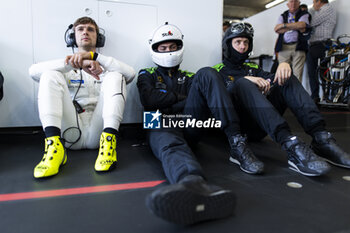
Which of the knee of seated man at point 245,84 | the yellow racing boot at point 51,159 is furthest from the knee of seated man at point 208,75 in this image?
the yellow racing boot at point 51,159

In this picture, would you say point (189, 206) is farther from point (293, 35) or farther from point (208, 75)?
point (293, 35)

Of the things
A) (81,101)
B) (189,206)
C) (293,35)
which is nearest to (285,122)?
(189,206)

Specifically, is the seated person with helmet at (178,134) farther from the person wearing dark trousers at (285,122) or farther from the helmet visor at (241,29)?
the helmet visor at (241,29)

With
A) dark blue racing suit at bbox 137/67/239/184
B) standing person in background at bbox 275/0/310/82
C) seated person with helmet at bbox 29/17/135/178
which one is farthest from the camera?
standing person in background at bbox 275/0/310/82

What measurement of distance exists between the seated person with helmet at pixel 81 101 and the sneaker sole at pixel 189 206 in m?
0.66

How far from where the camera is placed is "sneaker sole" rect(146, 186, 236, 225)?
2.20 feet

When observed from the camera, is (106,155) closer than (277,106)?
Yes

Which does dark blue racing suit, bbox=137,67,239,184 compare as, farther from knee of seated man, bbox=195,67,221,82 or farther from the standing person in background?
the standing person in background

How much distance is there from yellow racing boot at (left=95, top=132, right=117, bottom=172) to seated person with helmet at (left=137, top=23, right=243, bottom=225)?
23 cm

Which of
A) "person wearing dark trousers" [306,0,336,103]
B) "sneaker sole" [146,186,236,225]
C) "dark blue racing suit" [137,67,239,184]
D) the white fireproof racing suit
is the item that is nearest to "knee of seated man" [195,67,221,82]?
"dark blue racing suit" [137,67,239,184]

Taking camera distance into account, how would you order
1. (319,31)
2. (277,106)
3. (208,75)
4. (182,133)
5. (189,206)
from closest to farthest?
(189,206)
(208,75)
(182,133)
(277,106)
(319,31)

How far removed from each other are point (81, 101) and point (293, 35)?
3587 millimetres

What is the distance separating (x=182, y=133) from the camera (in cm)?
142

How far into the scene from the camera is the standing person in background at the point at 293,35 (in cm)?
372
